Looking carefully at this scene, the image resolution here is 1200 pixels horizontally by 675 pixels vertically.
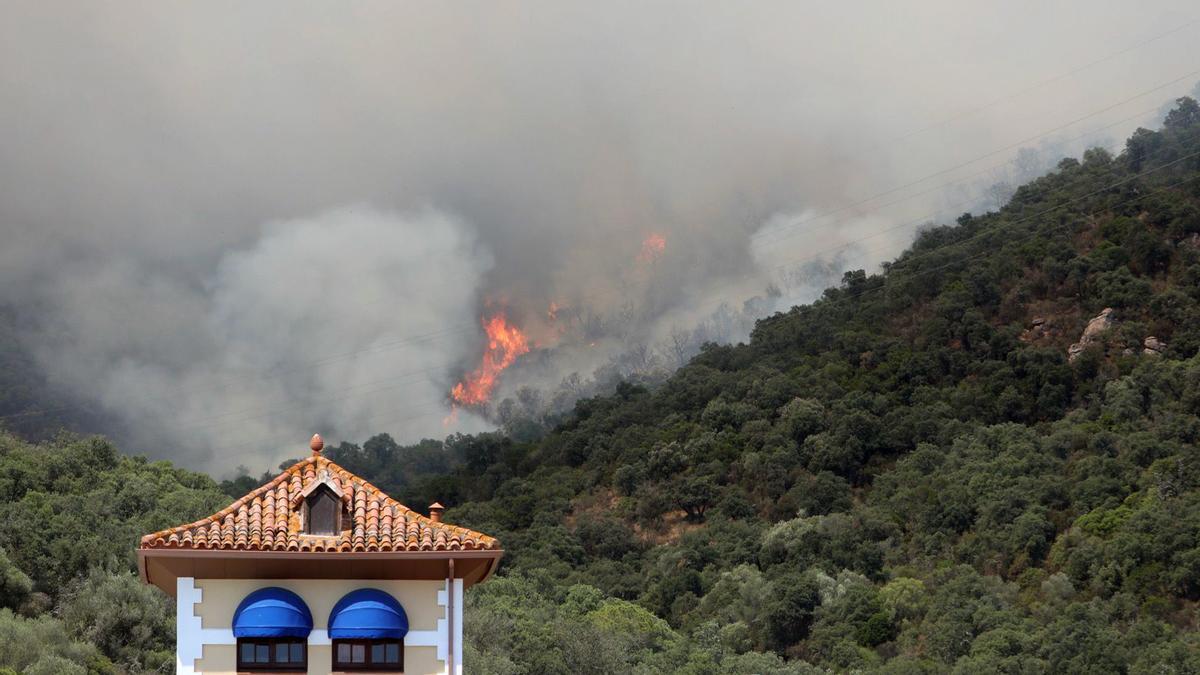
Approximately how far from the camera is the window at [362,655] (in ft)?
74.3

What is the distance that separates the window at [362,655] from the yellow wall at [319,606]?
0.15 meters

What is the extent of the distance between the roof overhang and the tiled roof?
3.9 inches

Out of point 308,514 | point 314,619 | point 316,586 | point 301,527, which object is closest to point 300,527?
point 301,527

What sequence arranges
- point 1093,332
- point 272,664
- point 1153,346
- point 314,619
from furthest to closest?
point 1093,332
point 1153,346
point 314,619
point 272,664

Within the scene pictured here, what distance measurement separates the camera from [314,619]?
22859 millimetres

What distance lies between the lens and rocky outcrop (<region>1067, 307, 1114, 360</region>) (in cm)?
11206

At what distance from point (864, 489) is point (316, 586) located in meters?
90.2

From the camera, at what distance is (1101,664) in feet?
233

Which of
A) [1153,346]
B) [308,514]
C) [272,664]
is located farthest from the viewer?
[1153,346]

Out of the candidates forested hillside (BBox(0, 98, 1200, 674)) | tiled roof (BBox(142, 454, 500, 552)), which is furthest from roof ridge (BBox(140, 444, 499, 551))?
forested hillside (BBox(0, 98, 1200, 674))

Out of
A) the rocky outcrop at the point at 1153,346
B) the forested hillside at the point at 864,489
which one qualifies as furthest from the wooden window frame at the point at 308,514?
the rocky outcrop at the point at 1153,346

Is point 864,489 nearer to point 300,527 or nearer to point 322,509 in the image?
point 322,509

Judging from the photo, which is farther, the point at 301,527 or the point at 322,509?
the point at 322,509

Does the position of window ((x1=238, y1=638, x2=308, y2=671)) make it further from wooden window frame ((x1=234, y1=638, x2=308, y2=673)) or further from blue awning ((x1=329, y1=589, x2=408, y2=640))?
blue awning ((x1=329, y1=589, x2=408, y2=640))
